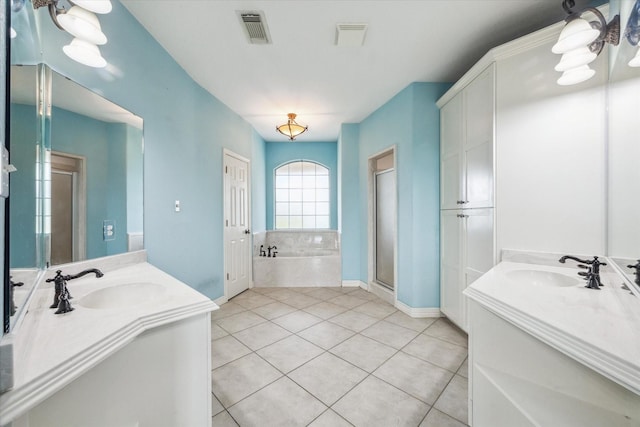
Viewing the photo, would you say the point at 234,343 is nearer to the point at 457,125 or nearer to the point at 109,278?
the point at 109,278

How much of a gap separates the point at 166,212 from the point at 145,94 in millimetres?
994

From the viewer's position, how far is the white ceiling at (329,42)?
167cm

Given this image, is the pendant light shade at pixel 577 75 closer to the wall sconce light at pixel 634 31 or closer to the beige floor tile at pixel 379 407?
the wall sconce light at pixel 634 31

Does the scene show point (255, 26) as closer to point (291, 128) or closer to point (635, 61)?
point (291, 128)

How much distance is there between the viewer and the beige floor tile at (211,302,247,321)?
8.98 feet

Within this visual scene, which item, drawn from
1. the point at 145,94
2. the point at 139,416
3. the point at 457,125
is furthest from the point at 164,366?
the point at 457,125

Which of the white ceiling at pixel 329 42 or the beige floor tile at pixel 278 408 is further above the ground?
the white ceiling at pixel 329 42

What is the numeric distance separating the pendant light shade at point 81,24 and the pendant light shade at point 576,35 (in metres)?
2.57

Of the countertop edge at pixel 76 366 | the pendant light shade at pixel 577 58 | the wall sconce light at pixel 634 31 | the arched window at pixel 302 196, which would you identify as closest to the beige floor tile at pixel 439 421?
the countertop edge at pixel 76 366

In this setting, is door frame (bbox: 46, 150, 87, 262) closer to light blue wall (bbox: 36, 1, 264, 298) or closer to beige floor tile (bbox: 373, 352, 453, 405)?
light blue wall (bbox: 36, 1, 264, 298)

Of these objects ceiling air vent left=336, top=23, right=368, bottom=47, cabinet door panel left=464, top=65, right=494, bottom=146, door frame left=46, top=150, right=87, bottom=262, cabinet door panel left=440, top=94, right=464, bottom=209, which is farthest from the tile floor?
ceiling air vent left=336, top=23, right=368, bottom=47

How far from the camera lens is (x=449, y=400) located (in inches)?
58.2

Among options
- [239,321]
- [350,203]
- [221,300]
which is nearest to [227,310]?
[221,300]

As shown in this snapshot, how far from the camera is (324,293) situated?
354 centimetres
